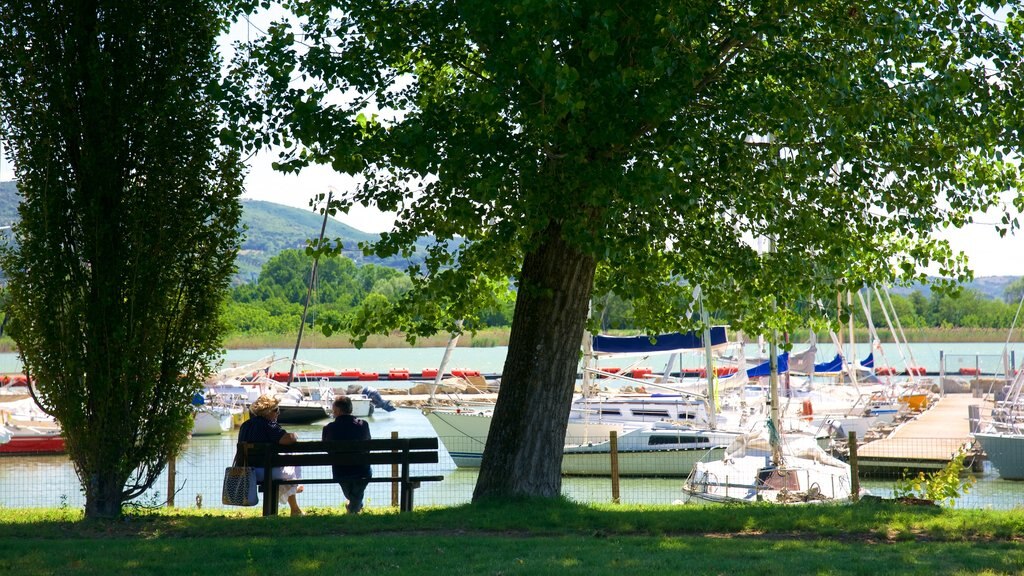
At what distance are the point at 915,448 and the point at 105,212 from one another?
818 inches

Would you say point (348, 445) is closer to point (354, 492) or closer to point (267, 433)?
point (354, 492)

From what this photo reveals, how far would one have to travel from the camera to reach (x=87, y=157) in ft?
33.8

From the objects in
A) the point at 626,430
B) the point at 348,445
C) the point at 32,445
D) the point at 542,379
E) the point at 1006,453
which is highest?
the point at 542,379

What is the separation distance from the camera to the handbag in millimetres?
10617

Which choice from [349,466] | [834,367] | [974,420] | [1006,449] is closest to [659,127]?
[349,466]

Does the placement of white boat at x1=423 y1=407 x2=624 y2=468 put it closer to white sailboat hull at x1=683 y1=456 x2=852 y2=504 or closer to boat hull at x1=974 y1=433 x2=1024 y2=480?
white sailboat hull at x1=683 y1=456 x2=852 y2=504

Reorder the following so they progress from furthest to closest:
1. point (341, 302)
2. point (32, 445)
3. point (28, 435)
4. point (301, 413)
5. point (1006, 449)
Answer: point (341, 302) → point (301, 413) → point (28, 435) → point (32, 445) → point (1006, 449)

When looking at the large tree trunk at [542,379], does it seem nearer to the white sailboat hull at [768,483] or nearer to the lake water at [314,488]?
the lake water at [314,488]

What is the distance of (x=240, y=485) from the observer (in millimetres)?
10633

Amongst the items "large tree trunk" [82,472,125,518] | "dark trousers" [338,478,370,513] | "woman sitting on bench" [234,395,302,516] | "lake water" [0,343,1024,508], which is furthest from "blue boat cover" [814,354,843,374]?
"large tree trunk" [82,472,125,518]

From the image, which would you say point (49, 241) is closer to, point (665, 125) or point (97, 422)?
point (97, 422)

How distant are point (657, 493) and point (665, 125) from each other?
1294 centimetres

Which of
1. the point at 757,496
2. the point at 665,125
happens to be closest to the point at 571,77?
the point at 665,125

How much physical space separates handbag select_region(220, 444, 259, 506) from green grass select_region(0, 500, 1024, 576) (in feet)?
1.47
